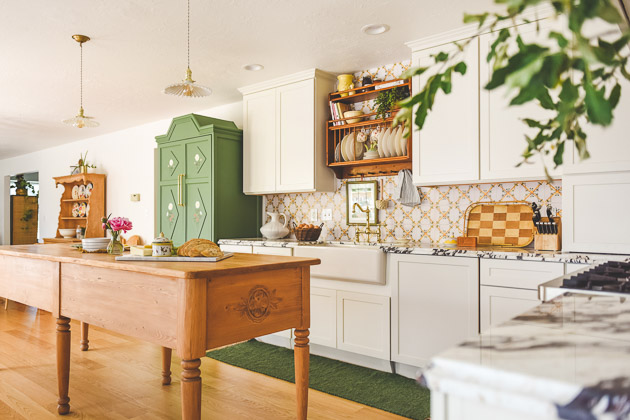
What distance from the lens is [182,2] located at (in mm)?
2883

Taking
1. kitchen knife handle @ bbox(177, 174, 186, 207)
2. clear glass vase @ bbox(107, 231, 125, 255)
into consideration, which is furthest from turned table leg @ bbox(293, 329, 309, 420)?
kitchen knife handle @ bbox(177, 174, 186, 207)

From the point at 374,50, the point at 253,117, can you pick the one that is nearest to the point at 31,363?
the point at 253,117

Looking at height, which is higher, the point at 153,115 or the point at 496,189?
the point at 153,115

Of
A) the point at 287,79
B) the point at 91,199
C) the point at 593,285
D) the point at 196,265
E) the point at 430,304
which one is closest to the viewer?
the point at 593,285

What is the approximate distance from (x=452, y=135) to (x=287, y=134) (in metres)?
1.62

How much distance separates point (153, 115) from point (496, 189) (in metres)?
4.39

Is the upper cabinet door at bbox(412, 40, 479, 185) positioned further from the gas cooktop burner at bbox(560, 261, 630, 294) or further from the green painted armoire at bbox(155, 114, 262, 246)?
the green painted armoire at bbox(155, 114, 262, 246)

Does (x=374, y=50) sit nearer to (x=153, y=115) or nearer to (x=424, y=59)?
(x=424, y=59)

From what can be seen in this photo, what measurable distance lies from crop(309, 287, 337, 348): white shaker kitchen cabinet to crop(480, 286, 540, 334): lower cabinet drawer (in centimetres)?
116

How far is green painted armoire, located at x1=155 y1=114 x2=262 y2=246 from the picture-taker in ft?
14.9

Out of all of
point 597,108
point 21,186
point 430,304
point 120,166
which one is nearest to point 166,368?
point 430,304

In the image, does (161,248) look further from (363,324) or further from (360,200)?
(360,200)

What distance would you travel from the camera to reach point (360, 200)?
4145 mm

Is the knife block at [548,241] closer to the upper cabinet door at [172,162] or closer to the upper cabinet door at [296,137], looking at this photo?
the upper cabinet door at [296,137]
